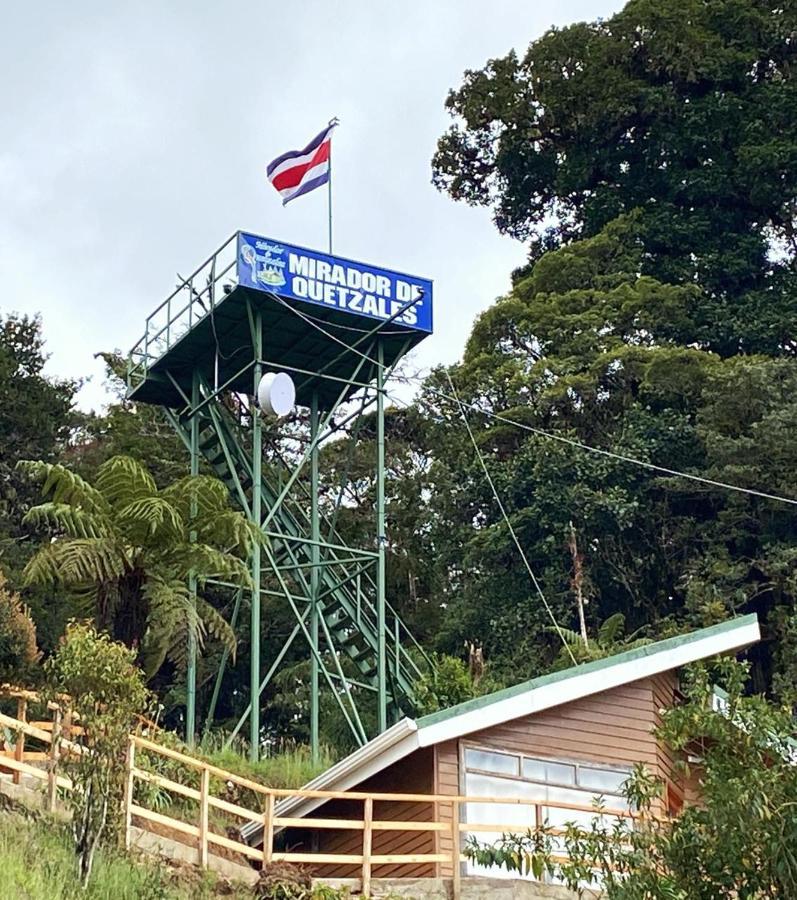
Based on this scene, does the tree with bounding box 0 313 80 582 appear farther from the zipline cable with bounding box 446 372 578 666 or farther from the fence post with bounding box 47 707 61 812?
the fence post with bounding box 47 707 61 812

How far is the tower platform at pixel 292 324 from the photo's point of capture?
22594 mm

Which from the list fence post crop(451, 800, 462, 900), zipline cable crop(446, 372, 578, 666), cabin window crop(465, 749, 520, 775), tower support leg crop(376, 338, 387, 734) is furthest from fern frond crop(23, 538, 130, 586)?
zipline cable crop(446, 372, 578, 666)

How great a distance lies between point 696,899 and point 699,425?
2324cm

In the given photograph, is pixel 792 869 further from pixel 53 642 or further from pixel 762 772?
pixel 53 642

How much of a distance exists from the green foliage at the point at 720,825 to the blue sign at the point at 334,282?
13826mm

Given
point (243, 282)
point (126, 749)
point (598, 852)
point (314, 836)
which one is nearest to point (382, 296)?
point (243, 282)

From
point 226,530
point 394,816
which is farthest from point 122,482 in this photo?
point 394,816

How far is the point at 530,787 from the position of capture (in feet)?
56.3

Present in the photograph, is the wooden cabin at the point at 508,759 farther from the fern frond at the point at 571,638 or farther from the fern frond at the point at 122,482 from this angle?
the fern frond at the point at 571,638

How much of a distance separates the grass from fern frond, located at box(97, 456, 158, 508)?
20.3 feet

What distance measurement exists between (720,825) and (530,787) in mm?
8918

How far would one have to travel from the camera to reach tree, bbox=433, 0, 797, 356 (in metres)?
36.4

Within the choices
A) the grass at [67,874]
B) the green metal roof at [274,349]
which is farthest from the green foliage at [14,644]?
the green metal roof at [274,349]

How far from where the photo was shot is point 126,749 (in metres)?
14.5
